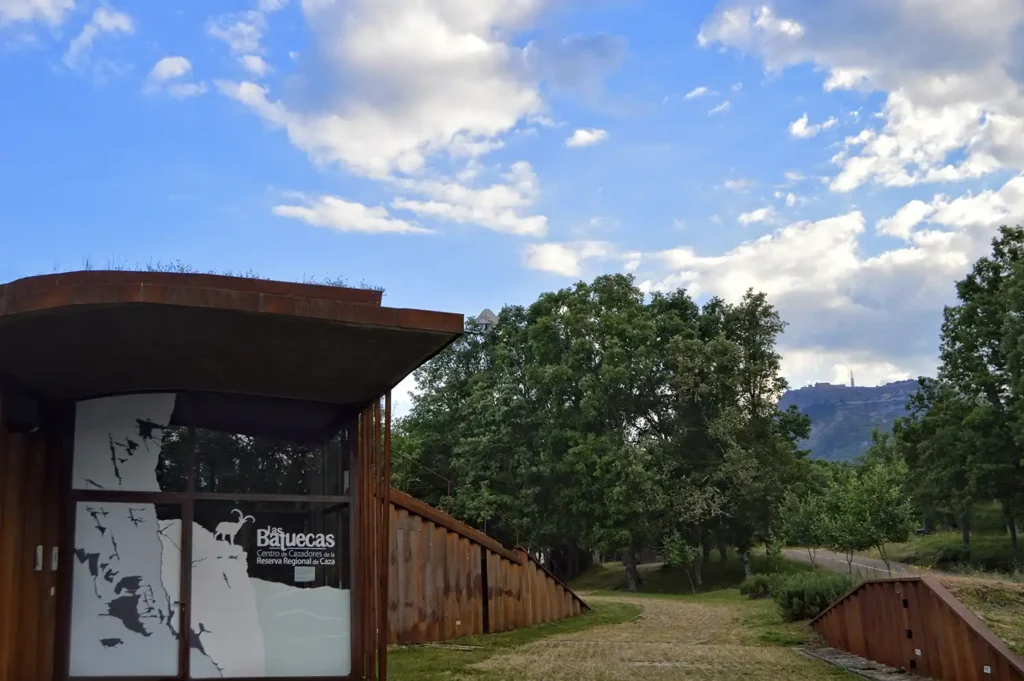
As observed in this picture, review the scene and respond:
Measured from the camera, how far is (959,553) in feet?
137

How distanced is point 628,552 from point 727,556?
8536mm

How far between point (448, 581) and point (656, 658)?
4.84 meters

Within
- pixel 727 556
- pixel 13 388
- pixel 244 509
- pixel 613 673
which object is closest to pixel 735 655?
pixel 613 673

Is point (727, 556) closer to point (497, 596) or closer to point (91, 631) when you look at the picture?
point (497, 596)

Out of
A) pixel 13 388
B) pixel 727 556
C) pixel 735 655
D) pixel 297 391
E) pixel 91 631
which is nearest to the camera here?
pixel 13 388

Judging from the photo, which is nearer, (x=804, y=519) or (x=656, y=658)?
(x=656, y=658)

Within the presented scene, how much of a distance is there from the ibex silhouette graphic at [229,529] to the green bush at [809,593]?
11.4m

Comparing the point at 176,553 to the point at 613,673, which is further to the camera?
the point at 613,673

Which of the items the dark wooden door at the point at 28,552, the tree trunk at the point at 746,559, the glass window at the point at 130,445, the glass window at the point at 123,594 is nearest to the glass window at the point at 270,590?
the glass window at the point at 123,594

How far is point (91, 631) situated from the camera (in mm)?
8945

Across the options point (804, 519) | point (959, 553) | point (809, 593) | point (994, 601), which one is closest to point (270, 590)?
point (994, 601)

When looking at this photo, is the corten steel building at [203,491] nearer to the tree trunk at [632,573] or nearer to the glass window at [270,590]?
the glass window at [270,590]

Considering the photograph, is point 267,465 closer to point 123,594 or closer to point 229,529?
point 229,529

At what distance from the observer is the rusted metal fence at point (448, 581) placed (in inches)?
606
